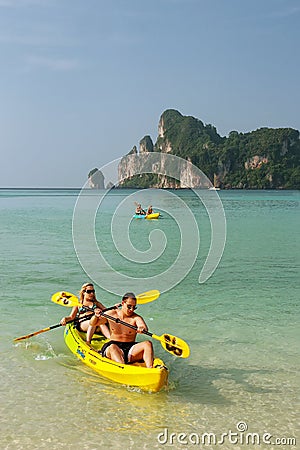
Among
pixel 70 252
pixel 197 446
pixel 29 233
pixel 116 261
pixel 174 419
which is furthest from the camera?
pixel 29 233

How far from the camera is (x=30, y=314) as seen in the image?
1016 centimetres

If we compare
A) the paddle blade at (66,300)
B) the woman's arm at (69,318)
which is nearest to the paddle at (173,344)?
the woman's arm at (69,318)

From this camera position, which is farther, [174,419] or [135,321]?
[135,321]

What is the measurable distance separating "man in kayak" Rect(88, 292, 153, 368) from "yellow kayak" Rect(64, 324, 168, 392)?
0.36 ft

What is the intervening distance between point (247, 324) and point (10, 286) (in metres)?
6.05

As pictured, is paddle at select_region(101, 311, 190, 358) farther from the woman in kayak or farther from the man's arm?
the woman in kayak

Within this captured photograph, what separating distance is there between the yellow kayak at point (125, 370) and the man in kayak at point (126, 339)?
0.11m

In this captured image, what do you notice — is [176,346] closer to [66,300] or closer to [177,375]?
[177,375]

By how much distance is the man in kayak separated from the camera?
21.8ft

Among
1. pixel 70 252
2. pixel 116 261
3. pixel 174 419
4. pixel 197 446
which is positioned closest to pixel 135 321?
pixel 174 419

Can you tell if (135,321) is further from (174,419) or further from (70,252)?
(70,252)

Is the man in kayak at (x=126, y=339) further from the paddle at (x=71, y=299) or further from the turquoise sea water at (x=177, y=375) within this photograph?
the paddle at (x=71, y=299)

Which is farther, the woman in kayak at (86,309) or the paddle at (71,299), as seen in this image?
the paddle at (71,299)

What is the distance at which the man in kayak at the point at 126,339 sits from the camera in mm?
6645
